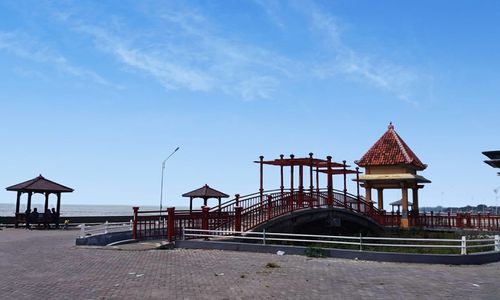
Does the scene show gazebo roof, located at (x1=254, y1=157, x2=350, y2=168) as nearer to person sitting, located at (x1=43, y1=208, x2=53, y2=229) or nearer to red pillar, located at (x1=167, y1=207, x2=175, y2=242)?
red pillar, located at (x1=167, y1=207, x2=175, y2=242)

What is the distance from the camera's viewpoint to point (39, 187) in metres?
29.9

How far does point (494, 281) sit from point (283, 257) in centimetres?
663

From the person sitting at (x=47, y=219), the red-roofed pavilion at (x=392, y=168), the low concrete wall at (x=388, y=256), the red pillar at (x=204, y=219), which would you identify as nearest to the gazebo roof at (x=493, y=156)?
the low concrete wall at (x=388, y=256)

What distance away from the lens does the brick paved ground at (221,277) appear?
391 inches

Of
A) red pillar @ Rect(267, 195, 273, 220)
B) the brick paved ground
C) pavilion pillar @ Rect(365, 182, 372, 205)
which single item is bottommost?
the brick paved ground

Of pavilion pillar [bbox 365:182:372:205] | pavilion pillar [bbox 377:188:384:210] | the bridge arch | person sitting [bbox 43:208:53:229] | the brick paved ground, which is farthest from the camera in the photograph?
pavilion pillar [bbox 377:188:384:210]

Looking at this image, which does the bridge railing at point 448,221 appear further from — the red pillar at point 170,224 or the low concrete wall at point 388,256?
the red pillar at point 170,224

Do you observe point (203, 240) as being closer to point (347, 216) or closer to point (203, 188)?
point (347, 216)

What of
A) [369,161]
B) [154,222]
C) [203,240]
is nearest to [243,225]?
[203,240]

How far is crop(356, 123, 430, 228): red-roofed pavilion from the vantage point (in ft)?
102

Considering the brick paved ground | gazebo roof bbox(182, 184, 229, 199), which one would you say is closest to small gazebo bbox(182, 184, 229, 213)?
gazebo roof bbox(182, 184, 229, 199)

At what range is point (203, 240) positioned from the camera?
19.6 m

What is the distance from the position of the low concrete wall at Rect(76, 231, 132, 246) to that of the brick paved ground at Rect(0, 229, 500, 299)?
237 cm

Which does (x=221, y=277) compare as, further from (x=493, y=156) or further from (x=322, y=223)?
(x=322, y=223)
